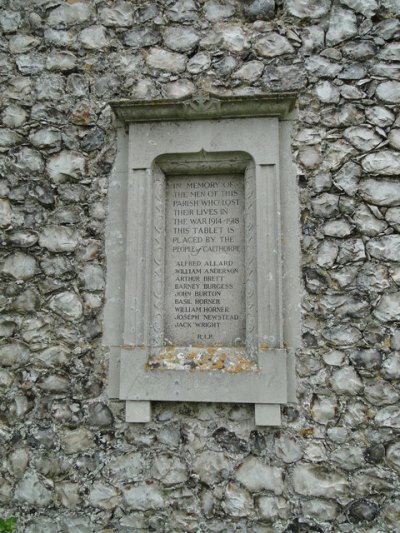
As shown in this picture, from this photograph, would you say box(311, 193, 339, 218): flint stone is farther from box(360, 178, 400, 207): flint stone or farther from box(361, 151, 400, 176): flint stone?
box(361, 151, 400, 176): flint stone

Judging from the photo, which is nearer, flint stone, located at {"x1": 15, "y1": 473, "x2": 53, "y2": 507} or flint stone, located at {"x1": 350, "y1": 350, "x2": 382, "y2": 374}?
flint stone, located at {"x1": 350, "y1": 350, "x2": 382, "y2": 374}

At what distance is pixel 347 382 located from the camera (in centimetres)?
305

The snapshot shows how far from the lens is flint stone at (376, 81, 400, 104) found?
3.29 meters

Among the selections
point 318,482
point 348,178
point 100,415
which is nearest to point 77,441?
point 100,415

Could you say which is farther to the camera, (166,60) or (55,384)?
(166,60)

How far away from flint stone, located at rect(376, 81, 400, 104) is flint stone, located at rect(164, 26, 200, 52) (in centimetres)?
142

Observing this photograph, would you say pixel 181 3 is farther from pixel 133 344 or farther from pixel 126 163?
pixel 133 344

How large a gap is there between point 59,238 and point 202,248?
1.08 m

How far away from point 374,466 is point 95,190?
9.01ft

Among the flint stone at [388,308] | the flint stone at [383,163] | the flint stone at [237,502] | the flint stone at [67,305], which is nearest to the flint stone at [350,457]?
the flint stone at [237,502]

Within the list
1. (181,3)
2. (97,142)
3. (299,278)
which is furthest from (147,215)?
(181,3)

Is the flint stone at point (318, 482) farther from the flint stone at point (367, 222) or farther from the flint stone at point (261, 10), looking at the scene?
the flint stone at point (261, 10)

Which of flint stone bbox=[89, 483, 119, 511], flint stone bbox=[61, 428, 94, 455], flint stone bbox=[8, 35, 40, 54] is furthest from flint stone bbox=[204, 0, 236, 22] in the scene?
flint stone bbox=[89, 483, 119, 511]

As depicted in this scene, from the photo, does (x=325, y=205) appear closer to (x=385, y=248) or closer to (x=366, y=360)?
(x=385, y=248)
